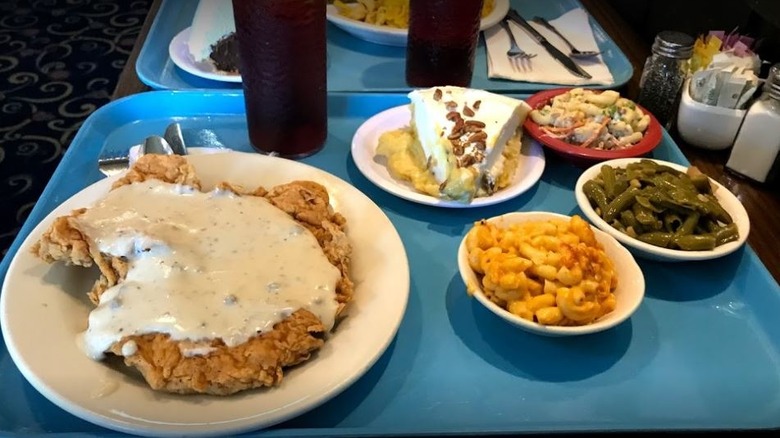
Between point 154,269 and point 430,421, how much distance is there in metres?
0.46

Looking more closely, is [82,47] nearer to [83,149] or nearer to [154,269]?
[83,149]

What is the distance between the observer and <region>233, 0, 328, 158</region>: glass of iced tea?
4.43 feet

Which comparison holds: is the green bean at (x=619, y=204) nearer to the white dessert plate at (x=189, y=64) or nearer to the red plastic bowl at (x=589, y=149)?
the red plastic bowl at (x=589, y=149)

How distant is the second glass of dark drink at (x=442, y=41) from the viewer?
165cm

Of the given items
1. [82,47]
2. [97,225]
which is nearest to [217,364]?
[97,225]

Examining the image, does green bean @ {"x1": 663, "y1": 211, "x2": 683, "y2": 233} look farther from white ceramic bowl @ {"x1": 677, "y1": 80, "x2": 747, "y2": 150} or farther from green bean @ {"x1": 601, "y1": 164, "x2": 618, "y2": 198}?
white ceramic bowl @ {"x1": 677, "y1": 80, "x2": 747, "y2": 150}

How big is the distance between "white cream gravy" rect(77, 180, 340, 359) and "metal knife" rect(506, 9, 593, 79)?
1112 millimetres

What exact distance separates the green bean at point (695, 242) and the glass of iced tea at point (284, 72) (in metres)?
0.79

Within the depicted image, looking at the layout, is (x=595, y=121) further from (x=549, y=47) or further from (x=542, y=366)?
(x=542, y=366)

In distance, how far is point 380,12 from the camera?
2076mm

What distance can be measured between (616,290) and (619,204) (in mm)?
216

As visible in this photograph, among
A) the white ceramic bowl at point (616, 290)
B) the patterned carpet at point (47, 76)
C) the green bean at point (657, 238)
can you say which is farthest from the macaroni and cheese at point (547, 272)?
the patterned carpet at point (47, 76)

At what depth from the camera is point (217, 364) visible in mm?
899

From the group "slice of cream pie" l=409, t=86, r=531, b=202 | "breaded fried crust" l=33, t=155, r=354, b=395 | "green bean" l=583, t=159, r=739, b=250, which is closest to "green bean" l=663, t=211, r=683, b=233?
"green bean" l=583, t=159, r=739, b=250
